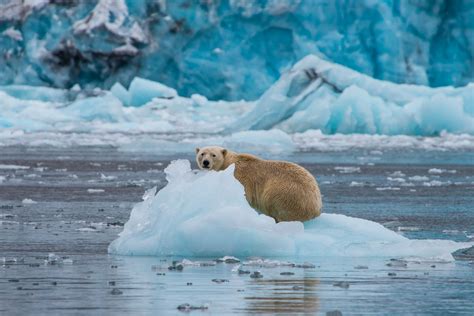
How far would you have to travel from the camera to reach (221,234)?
6.34 metres

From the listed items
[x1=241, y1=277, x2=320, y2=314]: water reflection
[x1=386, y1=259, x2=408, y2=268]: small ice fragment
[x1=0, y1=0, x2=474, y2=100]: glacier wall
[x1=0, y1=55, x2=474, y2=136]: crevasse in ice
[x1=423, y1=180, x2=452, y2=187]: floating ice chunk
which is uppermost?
[x1=0, y1=0, x2=474, y2=100]: glacier wall

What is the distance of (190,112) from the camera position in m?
30.2

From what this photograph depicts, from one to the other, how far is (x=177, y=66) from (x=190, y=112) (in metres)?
1.86

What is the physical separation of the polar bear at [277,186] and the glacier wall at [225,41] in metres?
21.8

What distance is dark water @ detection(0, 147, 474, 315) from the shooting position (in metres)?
4.64

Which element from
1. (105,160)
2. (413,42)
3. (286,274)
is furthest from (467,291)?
(413,42)

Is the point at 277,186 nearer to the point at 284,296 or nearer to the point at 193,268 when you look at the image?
the point at 193,268

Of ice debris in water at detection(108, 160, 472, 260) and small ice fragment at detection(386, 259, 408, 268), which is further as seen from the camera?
ice debris in water at detection(108, 160, 472, 260)

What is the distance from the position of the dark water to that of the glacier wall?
16.1 meters

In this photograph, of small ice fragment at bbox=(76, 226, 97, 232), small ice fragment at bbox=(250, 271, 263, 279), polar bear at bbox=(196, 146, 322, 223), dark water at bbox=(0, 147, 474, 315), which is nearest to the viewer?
dark water at bbox=(0, 147, 474, 315)

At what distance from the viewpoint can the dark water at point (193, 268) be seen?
4637 mm

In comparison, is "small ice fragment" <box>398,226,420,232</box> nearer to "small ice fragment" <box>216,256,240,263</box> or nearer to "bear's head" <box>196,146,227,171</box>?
"bear's head" <box>196,146,227,171</box>

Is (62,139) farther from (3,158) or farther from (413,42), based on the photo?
(413,42)

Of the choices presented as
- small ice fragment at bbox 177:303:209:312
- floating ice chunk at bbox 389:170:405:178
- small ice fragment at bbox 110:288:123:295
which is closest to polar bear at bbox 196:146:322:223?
small ice fragment at bbox 110:288:123:295
